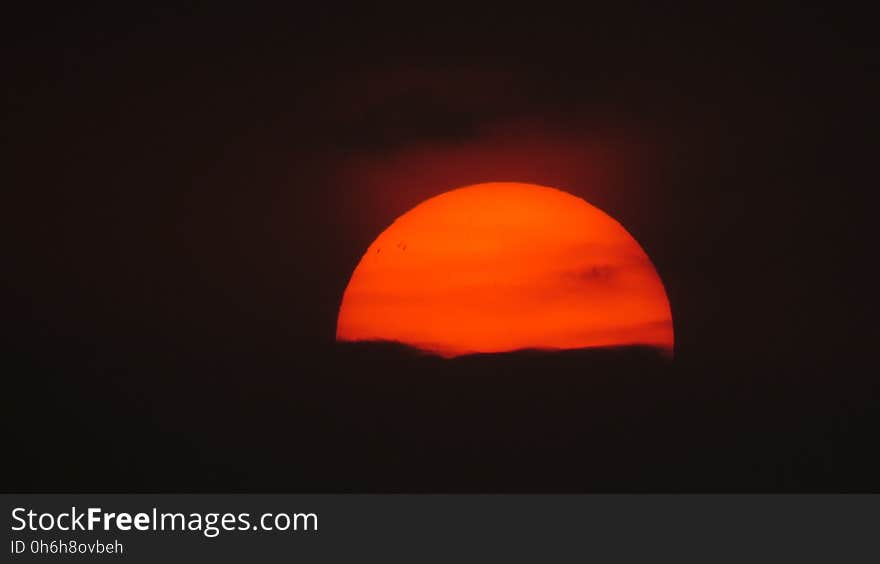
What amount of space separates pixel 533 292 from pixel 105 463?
2312mm

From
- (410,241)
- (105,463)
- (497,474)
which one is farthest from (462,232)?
(105,463)

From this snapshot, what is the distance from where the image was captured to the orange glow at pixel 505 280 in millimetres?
7141

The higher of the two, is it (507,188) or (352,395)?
(507,188)

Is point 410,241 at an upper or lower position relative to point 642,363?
upper

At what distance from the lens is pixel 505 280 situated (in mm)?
7227

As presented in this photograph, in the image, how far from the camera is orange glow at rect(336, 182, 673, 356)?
7.14 metres

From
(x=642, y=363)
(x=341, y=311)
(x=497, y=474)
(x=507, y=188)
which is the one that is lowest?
(x=497, y=474)

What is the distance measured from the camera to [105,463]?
716 centimetres

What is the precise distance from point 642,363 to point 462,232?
112 cm

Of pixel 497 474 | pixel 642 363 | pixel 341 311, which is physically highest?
pixel 341 311

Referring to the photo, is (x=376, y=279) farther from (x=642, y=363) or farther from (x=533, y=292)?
(x=642, y=363)

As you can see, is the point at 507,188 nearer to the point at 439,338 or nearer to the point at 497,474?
the point at 439,338

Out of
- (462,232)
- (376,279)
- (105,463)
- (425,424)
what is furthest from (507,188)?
(105,463)

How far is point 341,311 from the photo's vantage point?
725 centimetres
